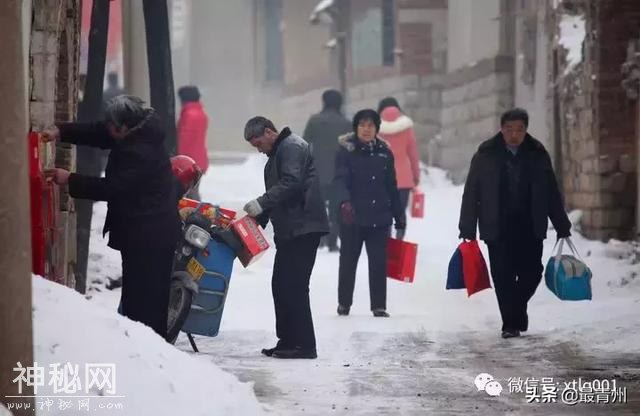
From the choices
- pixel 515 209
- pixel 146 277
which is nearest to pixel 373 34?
pixel 515 209

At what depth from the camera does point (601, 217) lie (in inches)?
655

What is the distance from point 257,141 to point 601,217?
7.43m

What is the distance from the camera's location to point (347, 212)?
497 inches

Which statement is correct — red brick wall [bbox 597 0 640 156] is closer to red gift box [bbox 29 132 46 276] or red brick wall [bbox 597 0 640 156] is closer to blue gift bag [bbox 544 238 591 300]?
blue gift bag [bbox 544 238 591 300]

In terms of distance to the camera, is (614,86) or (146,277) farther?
(614,86)

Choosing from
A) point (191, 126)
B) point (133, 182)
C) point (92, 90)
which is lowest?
point (191, 126)

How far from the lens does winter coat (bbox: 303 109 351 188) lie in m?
17.9

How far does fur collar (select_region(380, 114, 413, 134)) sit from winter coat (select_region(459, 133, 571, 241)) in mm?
6309

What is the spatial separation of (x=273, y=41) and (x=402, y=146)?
30.5 metres

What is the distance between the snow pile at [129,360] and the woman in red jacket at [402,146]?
9814 mm

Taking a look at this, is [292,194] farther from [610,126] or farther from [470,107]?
[470,107]

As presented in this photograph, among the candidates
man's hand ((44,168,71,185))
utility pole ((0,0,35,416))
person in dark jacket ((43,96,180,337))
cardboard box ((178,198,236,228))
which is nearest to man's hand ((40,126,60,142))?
person in dark jacket ((43,96,180,337))

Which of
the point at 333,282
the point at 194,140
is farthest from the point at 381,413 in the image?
the point at 194,140

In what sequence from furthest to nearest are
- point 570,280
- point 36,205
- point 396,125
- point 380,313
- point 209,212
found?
point 396,125 < point 380,313 < point 570,280 < point 209,212 < point 36,205
